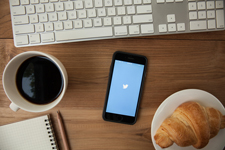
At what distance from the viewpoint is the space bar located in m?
Result: 0.54

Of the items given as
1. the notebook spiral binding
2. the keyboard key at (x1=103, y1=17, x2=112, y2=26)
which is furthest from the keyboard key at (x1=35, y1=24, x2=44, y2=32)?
the notebook spiral binding

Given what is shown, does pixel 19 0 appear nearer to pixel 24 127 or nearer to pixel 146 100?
pixel 24 127

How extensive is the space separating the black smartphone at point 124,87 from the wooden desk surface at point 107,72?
0.07ft

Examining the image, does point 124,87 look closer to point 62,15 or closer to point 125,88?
point 125,88

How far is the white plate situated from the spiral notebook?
37 centimetres

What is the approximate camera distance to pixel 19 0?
0.53m

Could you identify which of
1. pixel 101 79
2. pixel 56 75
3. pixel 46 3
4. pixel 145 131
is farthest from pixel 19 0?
pixel 145 131

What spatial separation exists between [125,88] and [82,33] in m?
0.25

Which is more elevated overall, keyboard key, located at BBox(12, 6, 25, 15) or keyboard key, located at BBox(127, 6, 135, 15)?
keyboard key, located at BBox(12, 6, 25, 15)

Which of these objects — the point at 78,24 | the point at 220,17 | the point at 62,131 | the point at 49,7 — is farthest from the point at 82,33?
the point at 220,17

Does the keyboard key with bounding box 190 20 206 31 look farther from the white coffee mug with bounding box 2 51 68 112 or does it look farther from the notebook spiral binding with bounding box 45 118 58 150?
the notebook spiral binding with bounding box 45 118 58 150

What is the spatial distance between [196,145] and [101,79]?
0.38 meters

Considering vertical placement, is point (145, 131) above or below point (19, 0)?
below

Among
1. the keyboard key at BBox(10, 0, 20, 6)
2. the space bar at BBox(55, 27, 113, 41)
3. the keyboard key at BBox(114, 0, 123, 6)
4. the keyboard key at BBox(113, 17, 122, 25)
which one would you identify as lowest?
the space bar at BBox(55, 27, 113, 41)
